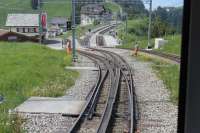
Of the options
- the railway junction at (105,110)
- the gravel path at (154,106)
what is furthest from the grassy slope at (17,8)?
the gravel path at (154,106)

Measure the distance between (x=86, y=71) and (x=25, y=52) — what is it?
348 centimetres

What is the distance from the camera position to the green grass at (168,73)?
8100mm

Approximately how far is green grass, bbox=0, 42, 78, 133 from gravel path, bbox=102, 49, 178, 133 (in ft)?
5.69

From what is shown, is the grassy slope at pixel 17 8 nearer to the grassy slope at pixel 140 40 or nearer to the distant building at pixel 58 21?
the distant building at pixel 58 21

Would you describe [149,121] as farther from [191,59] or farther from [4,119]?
[191,59]

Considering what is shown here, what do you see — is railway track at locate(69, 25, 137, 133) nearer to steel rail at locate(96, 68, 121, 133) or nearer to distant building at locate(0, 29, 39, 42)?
steel rail at locate(96, 68, 121, 133)

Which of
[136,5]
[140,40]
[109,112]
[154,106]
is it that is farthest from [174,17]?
[140,40]

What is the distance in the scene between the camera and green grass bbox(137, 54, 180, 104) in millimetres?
8100

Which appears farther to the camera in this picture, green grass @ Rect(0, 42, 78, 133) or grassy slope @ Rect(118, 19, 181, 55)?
grassy slope @ Rect(118, 19, 181, 55)

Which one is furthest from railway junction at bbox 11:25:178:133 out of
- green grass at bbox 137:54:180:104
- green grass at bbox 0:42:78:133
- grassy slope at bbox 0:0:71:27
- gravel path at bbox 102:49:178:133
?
grassy slope at bbox 0:0:71:27

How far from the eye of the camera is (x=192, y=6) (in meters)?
1.27

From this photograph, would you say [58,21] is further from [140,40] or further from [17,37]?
[140,40]

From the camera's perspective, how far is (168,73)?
38.4 feet

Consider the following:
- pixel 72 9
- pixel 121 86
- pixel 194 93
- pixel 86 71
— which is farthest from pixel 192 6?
pixel 86 71
